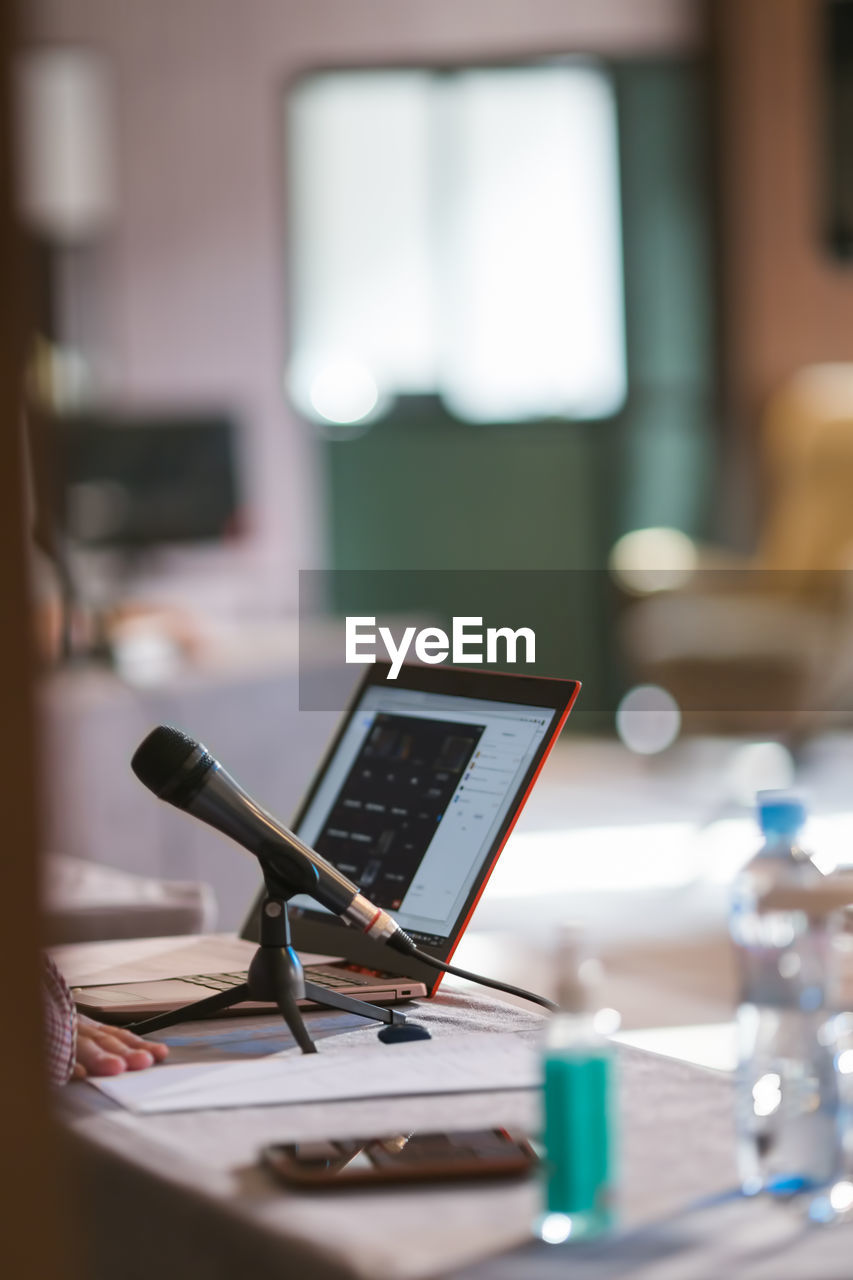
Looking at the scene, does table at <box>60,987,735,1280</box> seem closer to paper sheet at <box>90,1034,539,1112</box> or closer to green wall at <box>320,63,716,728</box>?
paper sheet at <box>90,1034,539,1112</box>

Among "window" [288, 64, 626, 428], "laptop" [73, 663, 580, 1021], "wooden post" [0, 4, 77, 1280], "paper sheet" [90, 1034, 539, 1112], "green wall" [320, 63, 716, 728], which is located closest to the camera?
"wooden post" [0, 4, 77, 1280]

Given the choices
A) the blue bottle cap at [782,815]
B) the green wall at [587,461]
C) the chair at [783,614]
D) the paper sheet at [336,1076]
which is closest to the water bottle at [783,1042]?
the blue bottle cap at [782,815]

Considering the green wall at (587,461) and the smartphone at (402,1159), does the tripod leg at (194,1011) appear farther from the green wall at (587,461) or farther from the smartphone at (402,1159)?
the green wall at (587,461)

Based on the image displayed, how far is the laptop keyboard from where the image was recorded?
1277mm

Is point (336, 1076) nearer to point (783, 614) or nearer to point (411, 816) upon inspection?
point (411, 816)

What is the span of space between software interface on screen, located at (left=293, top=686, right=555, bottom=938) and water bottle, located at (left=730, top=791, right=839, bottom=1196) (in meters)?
0.41

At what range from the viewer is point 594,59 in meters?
6.26

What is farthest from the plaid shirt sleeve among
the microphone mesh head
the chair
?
the chair

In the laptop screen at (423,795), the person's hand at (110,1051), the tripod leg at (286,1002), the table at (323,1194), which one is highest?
the laptop screen at (423,795)

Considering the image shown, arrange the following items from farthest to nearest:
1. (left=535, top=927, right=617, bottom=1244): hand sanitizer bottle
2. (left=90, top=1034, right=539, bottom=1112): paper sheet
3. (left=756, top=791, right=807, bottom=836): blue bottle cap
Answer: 1. (left=90, top=1034, right=539, bottom=1112): paper sheet
2. (left=756, top=791, right=807, bottom=836): blue bottle cap
3. (left=535, top=927, right=617, bottom=1244): hand sanitizer bottle

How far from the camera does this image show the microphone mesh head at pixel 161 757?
1.08 metres

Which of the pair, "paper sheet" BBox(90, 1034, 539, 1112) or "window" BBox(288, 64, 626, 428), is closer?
"paper sheet" BBox(90, 1034, 539, 1112)

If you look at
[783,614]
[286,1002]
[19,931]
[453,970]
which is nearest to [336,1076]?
[286,1002]

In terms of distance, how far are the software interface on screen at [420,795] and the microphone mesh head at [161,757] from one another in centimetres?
27
